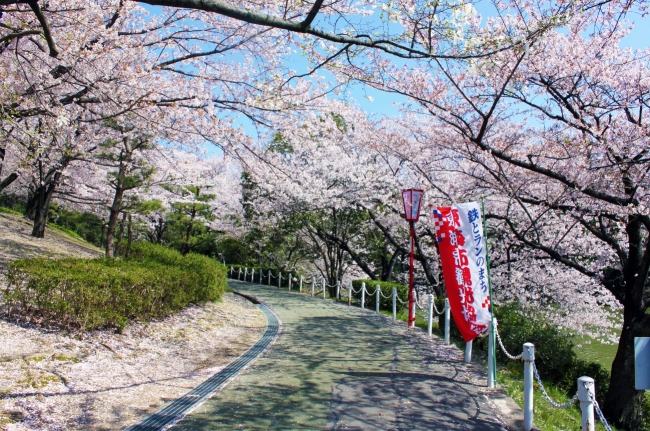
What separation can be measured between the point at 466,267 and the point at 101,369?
17.4 feet

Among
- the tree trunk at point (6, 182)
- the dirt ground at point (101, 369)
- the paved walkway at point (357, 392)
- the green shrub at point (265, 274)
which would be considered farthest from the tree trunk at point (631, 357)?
the green shrub at point (265, 274)

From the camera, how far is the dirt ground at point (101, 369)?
440 cm

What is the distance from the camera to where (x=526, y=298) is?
16.1 metres

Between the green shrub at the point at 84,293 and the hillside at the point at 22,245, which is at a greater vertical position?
the hillside at the point at 22,245

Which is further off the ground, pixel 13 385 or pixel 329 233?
pixel 329 233

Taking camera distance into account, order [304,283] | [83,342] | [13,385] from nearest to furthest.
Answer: [13,385]
[83,342]
[304,283]

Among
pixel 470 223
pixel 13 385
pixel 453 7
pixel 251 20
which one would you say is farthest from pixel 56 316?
pixel 453 7

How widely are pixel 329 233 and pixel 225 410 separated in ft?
55.0

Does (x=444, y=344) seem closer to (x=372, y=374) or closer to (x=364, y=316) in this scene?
(x=372, y=374)

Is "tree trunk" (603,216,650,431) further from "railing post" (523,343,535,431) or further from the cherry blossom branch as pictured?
the cherry blossom branch

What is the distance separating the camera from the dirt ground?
4.40m

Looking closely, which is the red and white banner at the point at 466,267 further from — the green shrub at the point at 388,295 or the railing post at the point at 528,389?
the green shrub at the point at 388,295

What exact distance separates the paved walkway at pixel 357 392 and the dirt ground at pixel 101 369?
2.62 ft

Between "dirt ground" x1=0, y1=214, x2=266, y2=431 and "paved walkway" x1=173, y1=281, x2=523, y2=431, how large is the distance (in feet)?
2.62
